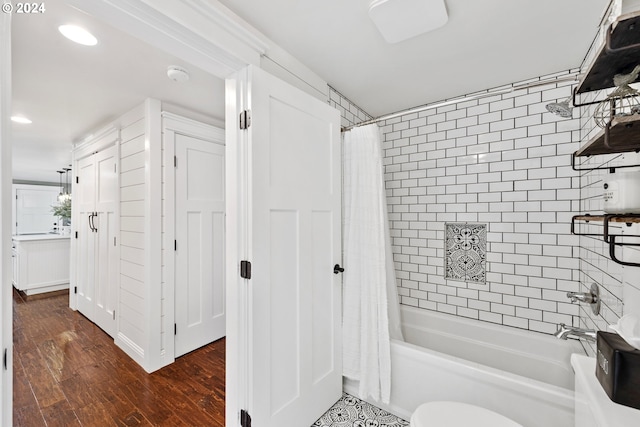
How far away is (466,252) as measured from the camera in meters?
2.31

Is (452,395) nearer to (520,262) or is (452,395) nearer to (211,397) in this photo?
(520,262)

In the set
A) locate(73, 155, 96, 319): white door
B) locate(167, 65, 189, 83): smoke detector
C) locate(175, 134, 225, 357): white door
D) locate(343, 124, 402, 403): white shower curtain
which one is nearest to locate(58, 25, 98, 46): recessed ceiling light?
locate(167, 65, 189, 83): smoke detector

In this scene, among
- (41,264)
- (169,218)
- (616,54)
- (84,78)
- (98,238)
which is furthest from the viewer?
(41,264)

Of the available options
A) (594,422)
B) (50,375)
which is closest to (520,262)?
(594,422)

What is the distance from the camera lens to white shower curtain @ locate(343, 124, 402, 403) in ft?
5.94

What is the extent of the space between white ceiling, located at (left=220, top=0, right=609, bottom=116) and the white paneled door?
2.36m

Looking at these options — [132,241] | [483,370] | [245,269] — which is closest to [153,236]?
[132,241]

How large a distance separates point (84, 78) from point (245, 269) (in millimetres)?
1922

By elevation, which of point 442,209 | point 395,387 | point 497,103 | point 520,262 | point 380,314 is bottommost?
point 395,387

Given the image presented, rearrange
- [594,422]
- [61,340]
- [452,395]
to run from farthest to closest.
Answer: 1. [61,340]
2. [452,395]
3. [594,422]

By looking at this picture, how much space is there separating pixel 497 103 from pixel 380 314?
6.15 feet

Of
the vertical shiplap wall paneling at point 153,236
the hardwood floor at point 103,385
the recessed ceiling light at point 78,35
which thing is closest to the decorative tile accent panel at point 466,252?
the hardwood floor at point 103,385

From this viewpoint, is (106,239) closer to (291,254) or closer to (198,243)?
(198,243)

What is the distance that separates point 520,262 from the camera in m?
2.09
